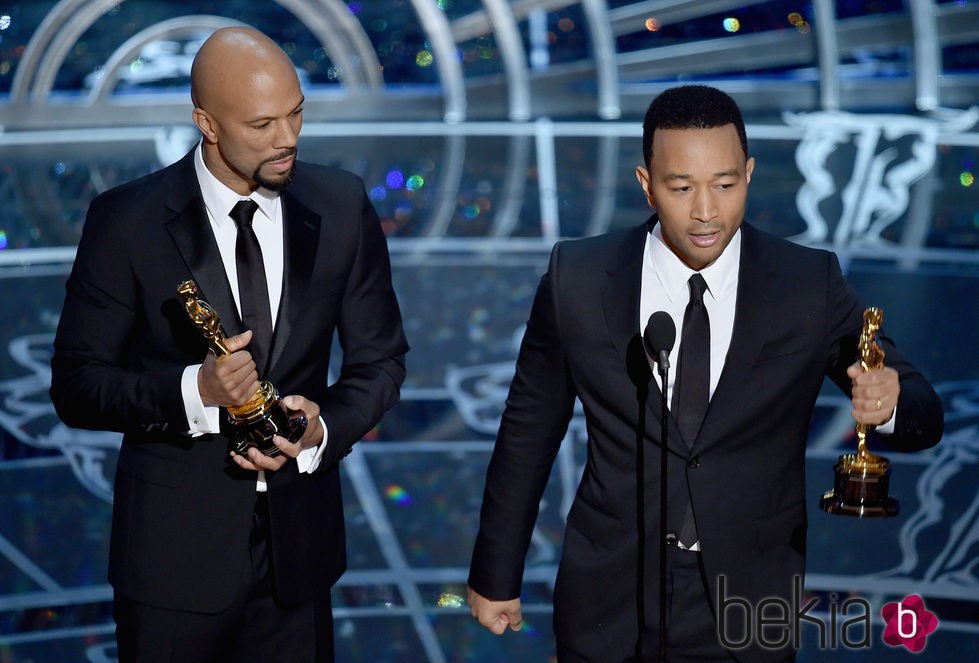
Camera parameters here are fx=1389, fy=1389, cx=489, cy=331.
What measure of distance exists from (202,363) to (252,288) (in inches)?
7.0

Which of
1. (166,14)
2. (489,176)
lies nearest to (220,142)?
(489,176)

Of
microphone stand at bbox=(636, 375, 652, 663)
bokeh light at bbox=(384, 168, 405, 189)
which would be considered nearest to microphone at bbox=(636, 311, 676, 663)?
microphone stand at bbox=(636, 375, 652, 663)

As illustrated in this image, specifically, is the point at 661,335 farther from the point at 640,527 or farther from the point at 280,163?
the point at 280,163

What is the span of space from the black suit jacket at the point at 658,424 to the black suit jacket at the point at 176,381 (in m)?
0.37

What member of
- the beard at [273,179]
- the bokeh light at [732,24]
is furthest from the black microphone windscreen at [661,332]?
the bokeh light at [732,24]

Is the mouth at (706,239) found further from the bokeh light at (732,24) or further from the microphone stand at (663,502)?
the bokeh light at (732,24)

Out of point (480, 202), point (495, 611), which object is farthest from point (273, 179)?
point (480, 202)

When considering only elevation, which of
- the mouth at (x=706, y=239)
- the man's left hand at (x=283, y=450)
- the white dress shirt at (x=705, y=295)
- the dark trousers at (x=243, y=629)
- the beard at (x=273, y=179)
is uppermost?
the beard at (x=273, y=179)

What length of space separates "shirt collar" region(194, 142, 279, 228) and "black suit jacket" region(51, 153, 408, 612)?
0.02m

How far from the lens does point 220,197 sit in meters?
2.53

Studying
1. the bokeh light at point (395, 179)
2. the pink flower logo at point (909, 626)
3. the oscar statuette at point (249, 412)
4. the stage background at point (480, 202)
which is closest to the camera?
the oscar statuette at point (249, 412)

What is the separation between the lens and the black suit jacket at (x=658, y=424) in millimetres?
2303

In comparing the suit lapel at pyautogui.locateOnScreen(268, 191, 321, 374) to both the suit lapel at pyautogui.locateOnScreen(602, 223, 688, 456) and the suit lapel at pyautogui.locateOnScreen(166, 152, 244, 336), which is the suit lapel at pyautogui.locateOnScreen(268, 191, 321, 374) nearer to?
the suit lapel at pyautogui.locateOnScreen(166, 152, 244, 336)

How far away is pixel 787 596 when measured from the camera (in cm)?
Answer: 237
